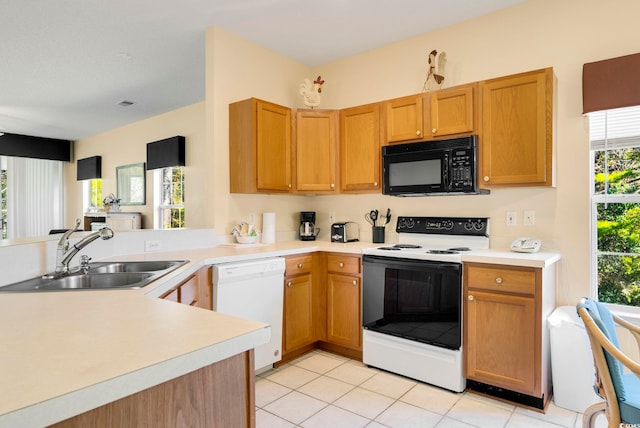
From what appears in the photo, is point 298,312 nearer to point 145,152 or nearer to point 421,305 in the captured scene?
point 421,305

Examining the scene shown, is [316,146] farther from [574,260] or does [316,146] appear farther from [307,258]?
[574,260]

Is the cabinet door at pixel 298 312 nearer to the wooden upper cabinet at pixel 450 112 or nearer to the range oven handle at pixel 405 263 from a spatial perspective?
the range oven handle at pixel 405 263

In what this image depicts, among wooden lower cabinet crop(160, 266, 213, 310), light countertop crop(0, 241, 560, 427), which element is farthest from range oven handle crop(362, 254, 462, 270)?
light countertop crop(0, 241, 560, 427)

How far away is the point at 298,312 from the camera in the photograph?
3.01 metres

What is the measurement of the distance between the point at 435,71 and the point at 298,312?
7.49ft

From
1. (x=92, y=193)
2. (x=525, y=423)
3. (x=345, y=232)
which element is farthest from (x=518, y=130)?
(x=92, y=193)

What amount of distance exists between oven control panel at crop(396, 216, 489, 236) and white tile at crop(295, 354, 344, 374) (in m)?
1.23

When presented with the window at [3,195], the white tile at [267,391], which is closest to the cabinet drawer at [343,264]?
the white tile at [267,391]

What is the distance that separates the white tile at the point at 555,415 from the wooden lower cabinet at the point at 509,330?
0.05 m

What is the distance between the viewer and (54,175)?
7664 mm

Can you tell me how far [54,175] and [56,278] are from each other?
24.1 ft

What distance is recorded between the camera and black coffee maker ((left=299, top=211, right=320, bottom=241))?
148 inches

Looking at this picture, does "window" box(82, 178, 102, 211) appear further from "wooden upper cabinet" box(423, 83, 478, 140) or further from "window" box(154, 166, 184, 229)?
"wooden upper cabinet" box(423, 83, 478, 140)

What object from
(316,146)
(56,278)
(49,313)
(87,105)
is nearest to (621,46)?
(316,146)
